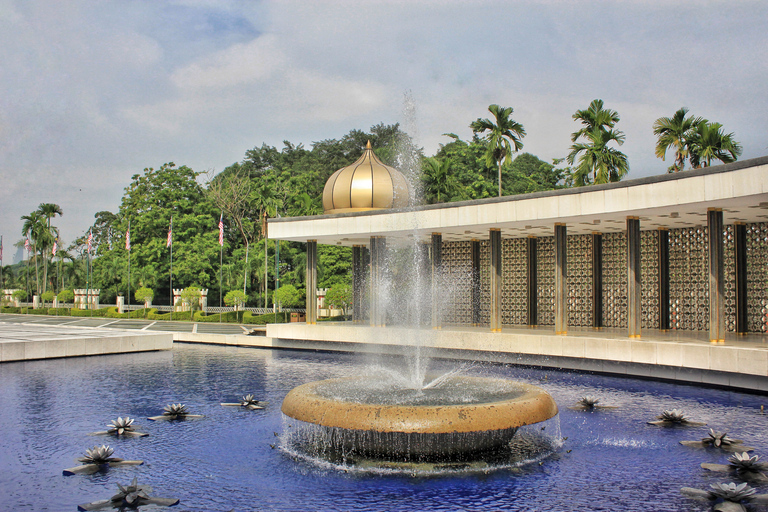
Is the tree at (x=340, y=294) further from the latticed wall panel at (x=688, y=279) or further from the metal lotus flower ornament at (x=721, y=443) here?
the metal lotus flower ornament at (x=721, y=443)

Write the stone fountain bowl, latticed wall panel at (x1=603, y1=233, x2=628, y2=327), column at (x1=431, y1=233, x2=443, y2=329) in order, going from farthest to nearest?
column at (x1=431, y1=233, x2=443, y2=329) → latticed wall panel at (x1=603, y1=233, x2=628, y2=327) → the stone fountain bowl

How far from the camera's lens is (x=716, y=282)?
1519cm

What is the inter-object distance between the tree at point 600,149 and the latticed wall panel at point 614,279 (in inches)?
175

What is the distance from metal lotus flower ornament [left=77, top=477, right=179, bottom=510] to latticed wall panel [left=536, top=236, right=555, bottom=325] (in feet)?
61.3

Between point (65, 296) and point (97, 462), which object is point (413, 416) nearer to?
point (97, 462)

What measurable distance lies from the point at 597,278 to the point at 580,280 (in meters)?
1.31

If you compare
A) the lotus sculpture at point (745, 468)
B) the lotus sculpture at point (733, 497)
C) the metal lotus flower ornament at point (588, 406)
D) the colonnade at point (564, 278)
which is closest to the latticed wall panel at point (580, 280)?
the colonnade at point (564, 278)

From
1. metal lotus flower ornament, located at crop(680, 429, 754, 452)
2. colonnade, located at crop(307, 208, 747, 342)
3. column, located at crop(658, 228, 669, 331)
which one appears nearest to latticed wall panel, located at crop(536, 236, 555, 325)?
colonnade, located at crop(307, 208, 747, 342)

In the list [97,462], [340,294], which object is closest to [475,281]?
[340,294]

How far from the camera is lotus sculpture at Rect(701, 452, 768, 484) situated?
7.62m

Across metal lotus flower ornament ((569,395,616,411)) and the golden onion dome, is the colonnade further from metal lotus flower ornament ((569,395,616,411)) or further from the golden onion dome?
metal lotus flower ornament ((569,395,616,411))

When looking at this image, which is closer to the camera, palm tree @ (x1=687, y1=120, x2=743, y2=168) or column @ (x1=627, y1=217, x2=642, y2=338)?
column @ (x1=627, y1=217, x2=642, y2=338)

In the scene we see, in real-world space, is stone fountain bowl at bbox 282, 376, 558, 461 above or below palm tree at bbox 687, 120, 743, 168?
below

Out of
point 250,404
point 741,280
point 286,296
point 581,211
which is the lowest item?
point 250,404
